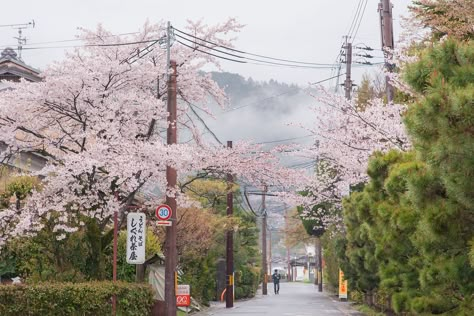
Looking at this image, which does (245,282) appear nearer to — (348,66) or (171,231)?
(348,66)

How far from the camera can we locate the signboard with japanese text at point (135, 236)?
20.0 metres

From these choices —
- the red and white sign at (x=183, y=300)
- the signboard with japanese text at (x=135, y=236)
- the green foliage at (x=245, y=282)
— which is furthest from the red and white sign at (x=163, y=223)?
the green foliage at (x=245, y=282)

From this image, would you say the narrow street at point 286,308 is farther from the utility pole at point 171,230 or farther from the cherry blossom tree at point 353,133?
the utility pole at point 171,230

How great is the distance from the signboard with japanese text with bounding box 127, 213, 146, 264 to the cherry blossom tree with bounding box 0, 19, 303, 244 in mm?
598

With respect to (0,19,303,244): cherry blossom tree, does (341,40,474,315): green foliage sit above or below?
below

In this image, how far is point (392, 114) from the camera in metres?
22.1

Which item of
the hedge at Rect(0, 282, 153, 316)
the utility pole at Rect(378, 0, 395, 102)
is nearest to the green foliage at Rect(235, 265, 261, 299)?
the utility pole at Rect(378, 0, 395, 102)

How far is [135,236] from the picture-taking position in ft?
65.7

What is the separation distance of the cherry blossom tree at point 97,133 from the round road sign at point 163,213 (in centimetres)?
53

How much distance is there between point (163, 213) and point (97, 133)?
2.79 metres

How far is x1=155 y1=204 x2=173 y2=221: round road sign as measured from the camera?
20172 mm

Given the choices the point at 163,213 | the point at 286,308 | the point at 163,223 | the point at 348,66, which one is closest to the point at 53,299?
the point at 163,223

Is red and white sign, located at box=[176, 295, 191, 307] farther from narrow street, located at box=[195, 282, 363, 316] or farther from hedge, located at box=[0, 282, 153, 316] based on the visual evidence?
narrow street, located at box=[195, 282, 363, 316]

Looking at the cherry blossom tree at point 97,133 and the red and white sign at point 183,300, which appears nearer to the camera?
the cherry blossom tree at point 97,133
